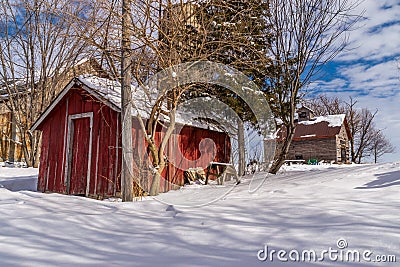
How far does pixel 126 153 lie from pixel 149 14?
2.61 metres

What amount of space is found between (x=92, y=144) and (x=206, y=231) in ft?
19.4

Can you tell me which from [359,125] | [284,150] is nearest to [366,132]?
[359,125]

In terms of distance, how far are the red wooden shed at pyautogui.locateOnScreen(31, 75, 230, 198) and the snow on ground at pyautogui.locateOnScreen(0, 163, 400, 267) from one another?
11.1ft

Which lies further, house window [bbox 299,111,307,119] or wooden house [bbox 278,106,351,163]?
house window [bbox 299,111,307,119]

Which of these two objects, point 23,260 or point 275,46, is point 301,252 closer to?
point 23,260

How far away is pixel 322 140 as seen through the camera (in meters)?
24.4

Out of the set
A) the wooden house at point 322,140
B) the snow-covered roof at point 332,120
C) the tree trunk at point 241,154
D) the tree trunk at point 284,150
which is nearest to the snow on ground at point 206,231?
the tree trunk at point 241,154

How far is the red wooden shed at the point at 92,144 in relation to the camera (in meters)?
Answer: 7.36

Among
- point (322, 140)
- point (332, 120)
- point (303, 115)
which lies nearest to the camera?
point (322, 140)

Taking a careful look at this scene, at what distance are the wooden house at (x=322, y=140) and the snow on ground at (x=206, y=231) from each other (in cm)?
2108

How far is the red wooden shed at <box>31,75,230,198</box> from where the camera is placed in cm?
736

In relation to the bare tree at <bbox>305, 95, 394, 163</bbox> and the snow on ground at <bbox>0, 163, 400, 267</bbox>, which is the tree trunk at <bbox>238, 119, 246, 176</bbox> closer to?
the snow on ground at <bbox>0, 163, 400, 267</bbox>

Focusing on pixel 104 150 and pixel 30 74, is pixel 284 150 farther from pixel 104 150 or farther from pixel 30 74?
pixel 30 74

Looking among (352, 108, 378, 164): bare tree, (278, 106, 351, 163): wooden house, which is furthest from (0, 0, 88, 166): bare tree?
(352, 108, 378, 164): bare tree
